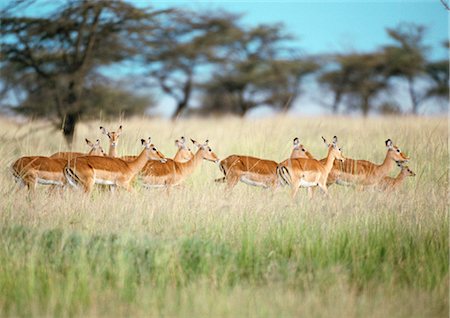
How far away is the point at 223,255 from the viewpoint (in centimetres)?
532

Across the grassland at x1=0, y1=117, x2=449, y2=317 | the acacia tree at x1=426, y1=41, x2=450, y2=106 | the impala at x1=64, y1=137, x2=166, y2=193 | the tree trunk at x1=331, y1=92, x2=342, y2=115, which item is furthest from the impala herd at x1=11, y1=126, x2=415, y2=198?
the acacia tree at x1=426, y1=41, x2=450, y2=106

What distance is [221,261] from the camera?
17.0 feet

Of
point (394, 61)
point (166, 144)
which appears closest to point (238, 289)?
point (166, 144)

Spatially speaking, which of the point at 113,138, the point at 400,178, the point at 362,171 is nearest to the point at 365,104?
the point at 400,178

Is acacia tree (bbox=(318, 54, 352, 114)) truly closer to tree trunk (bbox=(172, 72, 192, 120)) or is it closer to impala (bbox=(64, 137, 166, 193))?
tree trunk (bbox=(172, 72, 192, 120))

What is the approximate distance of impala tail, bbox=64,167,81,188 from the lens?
23.6 ft

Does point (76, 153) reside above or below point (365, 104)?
below

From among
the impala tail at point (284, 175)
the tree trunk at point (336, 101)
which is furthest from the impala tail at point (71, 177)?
the tree trunk at point (336, 101)

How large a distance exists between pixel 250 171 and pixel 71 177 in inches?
76.3

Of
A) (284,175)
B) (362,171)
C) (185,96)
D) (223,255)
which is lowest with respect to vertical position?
(223,255)

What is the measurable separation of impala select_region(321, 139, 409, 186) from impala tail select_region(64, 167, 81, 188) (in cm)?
281

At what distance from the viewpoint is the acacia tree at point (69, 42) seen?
1482 cm

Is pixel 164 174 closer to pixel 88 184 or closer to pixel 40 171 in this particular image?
pixel 88 184

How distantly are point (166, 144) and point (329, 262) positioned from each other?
663cm
